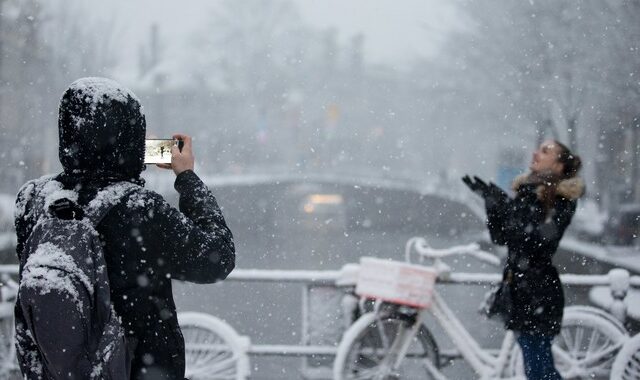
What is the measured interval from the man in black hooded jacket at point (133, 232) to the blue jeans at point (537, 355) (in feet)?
6.78

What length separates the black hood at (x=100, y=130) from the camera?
5.21ft

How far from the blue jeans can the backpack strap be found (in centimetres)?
228

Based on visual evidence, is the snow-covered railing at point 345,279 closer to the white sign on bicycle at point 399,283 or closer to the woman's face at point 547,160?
the white sign on bicycle at point 399,283

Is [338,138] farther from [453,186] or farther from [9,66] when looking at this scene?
[9,66]

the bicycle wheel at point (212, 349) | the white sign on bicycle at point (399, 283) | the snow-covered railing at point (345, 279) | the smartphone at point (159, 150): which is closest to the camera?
the smartphone at point (159, 150)

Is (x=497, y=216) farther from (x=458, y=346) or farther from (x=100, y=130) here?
(x=100, y=130)

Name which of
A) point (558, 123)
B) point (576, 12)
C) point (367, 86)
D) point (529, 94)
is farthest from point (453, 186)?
point (367, 86)

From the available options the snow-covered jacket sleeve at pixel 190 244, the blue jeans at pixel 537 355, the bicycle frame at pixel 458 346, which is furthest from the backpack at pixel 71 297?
the bicycle frame at pixel 458 346

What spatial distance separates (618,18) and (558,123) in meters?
10.5

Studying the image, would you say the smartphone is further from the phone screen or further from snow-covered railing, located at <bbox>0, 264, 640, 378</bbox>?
snow-covered railing, located at <bbox>0, 264, 640, 378</bbox>

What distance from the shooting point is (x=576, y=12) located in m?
14.5

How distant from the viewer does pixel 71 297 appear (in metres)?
1.47

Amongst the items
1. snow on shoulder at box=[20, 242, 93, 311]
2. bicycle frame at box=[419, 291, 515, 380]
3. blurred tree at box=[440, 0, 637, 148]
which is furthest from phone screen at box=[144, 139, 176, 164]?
blurred tree at box=[440, 0, 637, 148]

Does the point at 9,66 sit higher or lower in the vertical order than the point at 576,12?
lower
